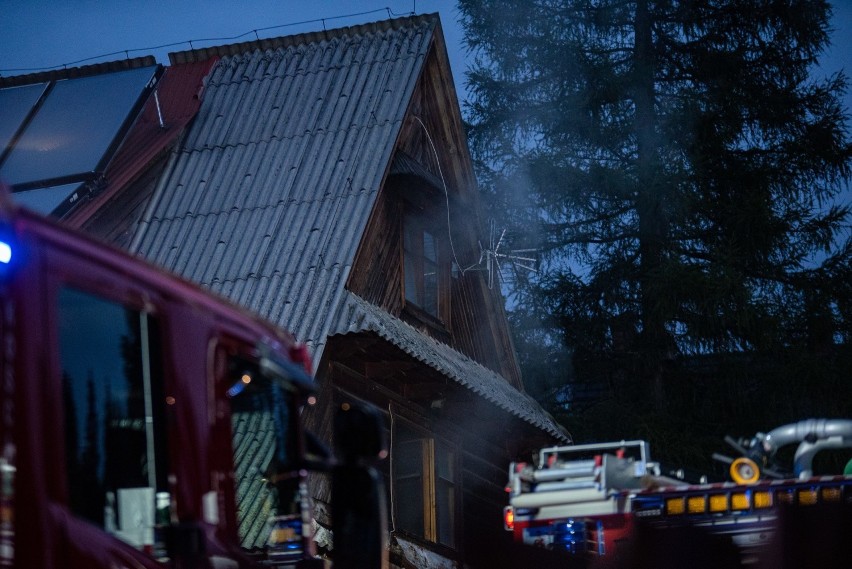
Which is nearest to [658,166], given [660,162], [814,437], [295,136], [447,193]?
[660,162]

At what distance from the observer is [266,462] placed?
207 inches

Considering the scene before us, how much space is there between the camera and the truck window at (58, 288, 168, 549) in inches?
153

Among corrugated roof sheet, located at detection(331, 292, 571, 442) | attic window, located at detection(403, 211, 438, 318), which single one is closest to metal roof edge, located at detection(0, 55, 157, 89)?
attic window, located at detection(403, 211, 438, 318)

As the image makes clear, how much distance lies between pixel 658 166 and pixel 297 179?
37.5 ft

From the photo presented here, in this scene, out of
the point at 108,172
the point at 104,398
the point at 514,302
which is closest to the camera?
the point at 104,398

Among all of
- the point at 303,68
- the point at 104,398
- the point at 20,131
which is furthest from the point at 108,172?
the point at 104,398

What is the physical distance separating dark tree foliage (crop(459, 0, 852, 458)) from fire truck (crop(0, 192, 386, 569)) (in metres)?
19.7

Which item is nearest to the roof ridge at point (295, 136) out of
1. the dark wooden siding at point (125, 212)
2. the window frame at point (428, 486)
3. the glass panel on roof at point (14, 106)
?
the dark wooden siding at point (125, 212)

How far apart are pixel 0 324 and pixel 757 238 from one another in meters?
22.8

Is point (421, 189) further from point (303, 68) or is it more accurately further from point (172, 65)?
point (172, 65)

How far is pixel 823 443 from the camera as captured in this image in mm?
10344

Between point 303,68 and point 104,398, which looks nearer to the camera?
point 104,398

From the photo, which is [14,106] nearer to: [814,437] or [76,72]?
[76,72]

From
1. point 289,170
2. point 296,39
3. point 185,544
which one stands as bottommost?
point 185,544
